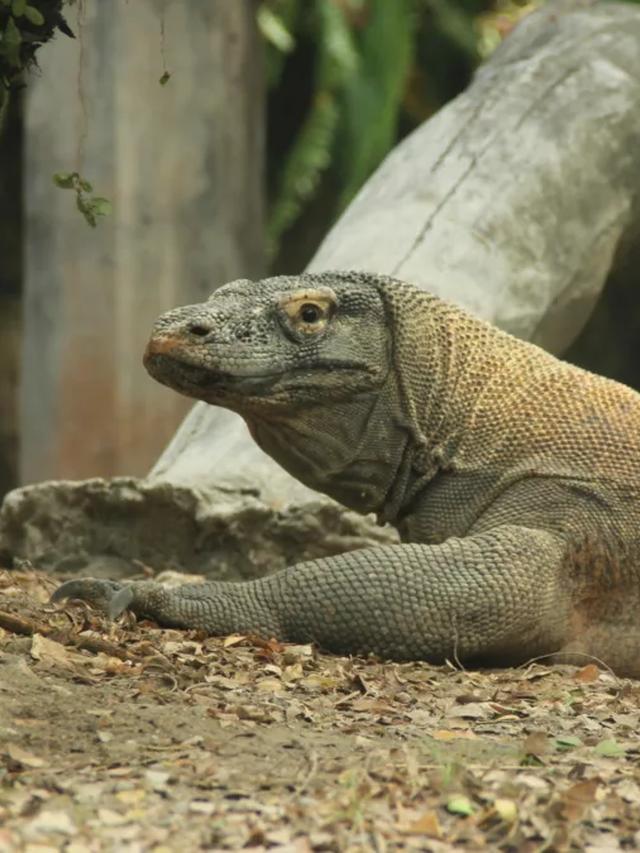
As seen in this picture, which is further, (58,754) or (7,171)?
(7,171)

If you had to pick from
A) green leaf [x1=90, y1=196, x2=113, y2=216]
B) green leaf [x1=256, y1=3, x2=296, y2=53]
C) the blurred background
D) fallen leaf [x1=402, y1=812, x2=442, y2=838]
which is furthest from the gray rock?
green leaf [x1=256, y1=3, x2=296, y2=53]

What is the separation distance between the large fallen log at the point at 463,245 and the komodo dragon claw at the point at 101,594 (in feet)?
5.50

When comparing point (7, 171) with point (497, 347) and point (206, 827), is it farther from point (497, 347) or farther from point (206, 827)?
point (206, 827)

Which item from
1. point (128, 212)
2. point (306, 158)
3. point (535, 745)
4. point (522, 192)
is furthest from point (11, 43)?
point (306, 158)

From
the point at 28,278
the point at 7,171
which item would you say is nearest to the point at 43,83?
the point at 28,278

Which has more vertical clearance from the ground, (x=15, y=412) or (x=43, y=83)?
(x=43, y=83)

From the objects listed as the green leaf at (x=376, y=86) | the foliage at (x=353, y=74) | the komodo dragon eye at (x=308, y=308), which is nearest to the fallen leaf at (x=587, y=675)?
the komodo dragon eye at (x=308, y=308)

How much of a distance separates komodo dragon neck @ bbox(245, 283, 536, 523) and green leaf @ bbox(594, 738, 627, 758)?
2.05 meters

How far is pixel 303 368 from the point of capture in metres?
6.04

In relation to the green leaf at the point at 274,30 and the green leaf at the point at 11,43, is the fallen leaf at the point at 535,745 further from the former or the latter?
the green leaf at the point at 274,30

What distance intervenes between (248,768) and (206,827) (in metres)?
0.42

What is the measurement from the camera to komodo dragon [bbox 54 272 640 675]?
18.7 feet

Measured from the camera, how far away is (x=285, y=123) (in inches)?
685

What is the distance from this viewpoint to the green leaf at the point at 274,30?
1512 centimetres
